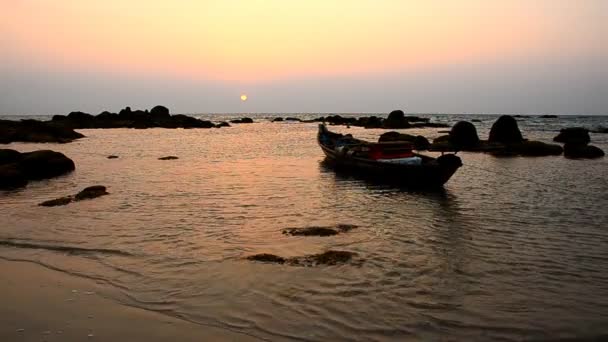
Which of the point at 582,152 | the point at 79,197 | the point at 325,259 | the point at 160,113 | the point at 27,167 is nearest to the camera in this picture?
the point at 325,259

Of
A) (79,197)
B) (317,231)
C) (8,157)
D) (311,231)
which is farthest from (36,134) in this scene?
(317,231)

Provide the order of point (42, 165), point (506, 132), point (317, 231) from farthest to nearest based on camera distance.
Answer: point (506, 132) → point (42, 165) → point (317, 231)

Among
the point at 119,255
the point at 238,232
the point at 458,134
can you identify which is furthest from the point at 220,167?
the point at 458,134

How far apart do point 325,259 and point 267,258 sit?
4.18 ft

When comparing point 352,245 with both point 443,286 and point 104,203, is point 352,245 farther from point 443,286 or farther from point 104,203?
point 104,203

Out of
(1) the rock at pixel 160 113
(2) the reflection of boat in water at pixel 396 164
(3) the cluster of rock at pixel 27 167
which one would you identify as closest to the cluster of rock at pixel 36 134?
(3) the cluster of rock at pixel 27 167

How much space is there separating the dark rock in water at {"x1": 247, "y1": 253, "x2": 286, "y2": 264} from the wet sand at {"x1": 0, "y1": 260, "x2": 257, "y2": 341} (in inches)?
123

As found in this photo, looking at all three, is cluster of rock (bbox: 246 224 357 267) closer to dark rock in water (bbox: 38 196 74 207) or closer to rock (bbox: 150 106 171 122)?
dark rock in water (bbox: 38 196 74 207)

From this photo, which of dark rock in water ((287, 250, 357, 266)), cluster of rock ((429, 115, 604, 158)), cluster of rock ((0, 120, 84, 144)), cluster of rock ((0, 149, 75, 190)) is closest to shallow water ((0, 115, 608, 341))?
dark rock in water ((287, 250, 357, 266))

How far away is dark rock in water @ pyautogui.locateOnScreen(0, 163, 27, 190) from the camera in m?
20.3

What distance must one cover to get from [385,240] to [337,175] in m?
14.3

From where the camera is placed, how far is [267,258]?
31.6 ft

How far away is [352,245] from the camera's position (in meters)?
10.8

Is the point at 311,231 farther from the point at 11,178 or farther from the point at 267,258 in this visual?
the point at 11,178
